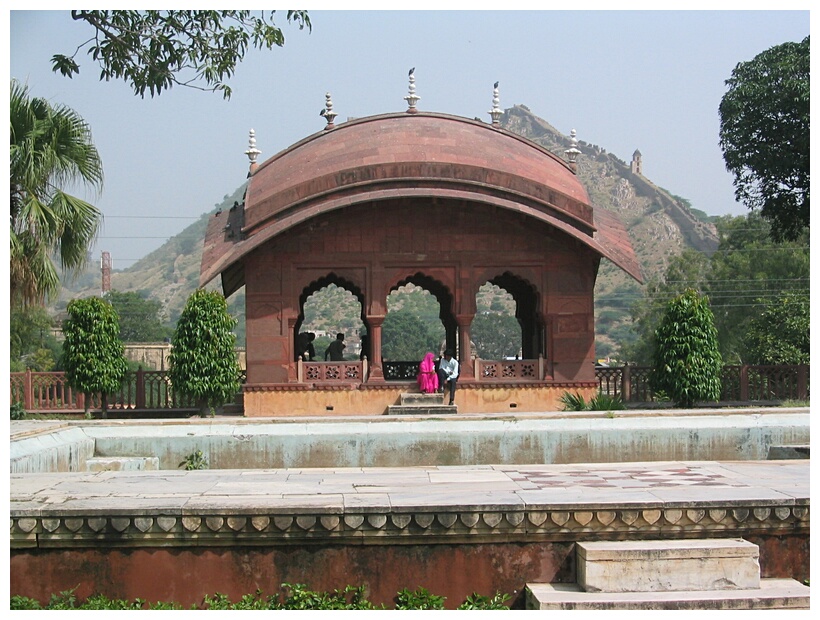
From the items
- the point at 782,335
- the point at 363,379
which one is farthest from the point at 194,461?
the point at 782,335

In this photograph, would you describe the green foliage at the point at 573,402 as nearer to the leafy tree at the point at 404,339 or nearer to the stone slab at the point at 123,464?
the stone slab at the point at 123,464

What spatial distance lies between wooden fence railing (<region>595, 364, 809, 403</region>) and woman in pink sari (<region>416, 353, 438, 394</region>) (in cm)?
300

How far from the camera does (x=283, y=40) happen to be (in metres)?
9.89

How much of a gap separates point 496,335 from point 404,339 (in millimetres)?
7449

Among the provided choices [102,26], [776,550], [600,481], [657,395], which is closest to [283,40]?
[102,26]

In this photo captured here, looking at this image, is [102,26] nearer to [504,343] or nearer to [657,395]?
[657,395]

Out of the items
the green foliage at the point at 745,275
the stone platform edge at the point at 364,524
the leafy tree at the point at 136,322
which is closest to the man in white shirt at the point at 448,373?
the stone platform edge at the point at 364,524

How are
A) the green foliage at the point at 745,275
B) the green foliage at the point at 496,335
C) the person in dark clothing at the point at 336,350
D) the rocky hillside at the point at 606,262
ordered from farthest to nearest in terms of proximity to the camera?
1. the rocky hillside at the point at 606,262
2. the green foliage at the point at 496,335
3. the green foliage at the point at 745,275
4. the person in dark clothing at the point at 336,350

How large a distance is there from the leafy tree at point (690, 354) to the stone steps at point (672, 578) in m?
11.7

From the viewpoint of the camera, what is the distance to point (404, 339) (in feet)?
242

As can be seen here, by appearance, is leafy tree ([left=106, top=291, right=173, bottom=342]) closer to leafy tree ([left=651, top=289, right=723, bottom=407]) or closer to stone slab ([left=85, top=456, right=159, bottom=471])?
leafy tree ([left=651, top=289, right=723, bottom=407])

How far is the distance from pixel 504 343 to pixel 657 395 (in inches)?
2354

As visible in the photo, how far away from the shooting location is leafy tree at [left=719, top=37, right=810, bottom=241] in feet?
71.5

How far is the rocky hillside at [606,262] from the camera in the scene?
8988 centimetres
